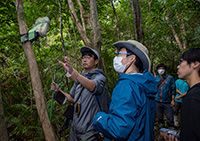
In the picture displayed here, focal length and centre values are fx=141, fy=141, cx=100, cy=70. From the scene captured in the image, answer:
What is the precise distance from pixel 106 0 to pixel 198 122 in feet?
17.6

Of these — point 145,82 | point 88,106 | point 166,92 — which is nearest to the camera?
point 145,82

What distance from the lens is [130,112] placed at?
3.99ft

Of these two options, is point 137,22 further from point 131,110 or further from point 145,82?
point 131,110

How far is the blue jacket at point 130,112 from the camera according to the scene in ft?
3.97

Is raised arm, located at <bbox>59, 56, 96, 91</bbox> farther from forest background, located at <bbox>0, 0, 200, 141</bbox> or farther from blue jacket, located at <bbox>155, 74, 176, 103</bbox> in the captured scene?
blue jacket, located at <bbox>155, 74, 176, 103</bbox>

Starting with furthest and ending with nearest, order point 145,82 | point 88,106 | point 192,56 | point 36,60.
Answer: point 36,60, point 88,106, point 192,56, point 145,82

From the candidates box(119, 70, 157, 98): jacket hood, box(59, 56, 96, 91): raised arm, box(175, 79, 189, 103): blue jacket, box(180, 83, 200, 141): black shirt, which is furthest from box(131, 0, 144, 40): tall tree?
box(180, 83, 200, 141): black shirt

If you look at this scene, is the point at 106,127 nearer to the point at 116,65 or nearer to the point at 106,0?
the point at 116,65

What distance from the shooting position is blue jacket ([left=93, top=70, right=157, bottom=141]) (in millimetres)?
1211

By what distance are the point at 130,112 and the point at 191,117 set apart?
54cm

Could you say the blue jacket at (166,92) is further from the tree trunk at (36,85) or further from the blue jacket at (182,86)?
the tree trunk at (36,85)

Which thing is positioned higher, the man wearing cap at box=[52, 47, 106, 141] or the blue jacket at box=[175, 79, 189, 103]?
the man wearing cap at box=[52, 47, 106, 141]

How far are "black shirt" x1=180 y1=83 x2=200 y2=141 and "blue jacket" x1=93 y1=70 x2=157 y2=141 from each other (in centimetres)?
30

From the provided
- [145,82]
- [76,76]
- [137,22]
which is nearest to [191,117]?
[145,82]
